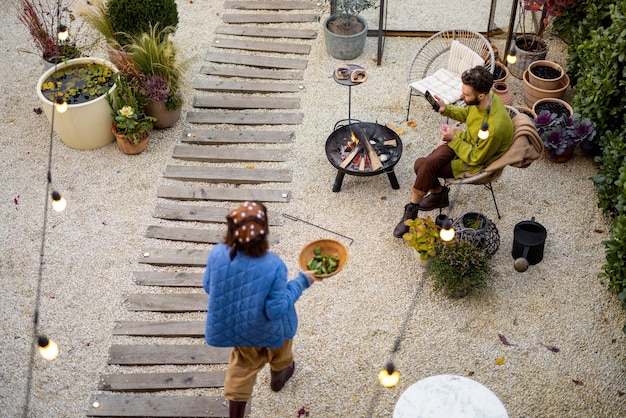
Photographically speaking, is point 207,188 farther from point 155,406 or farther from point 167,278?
point 155,406

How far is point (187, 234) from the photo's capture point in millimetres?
5855

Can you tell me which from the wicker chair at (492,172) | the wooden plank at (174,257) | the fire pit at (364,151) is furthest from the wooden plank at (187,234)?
the wicker chair at (492,172)

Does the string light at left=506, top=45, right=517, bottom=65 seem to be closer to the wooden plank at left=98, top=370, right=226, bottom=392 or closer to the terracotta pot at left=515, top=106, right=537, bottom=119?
the terracotta pot at left=515, top=106, right=537, bottom=119

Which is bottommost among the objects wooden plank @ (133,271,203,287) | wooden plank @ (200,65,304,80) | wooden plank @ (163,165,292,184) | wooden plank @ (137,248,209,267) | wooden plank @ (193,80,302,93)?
wooden plank @ (133,271,203,287)

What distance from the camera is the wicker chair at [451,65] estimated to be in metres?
6.36

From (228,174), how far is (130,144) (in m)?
1.01

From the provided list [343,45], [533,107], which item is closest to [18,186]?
[343,45]

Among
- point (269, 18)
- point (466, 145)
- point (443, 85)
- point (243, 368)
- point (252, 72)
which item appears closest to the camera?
point (243, 368)

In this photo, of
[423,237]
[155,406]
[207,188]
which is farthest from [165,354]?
[423,237]

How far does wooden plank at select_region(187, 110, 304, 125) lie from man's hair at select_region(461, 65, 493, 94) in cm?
233

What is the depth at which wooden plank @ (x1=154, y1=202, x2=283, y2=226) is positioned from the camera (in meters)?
5.96

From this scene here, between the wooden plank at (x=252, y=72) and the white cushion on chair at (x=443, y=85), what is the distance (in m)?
1.52

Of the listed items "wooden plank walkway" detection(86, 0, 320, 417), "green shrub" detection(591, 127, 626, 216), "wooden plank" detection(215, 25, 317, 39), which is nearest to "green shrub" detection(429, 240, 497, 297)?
"green shrub" detection(591, 127, 626, 216)

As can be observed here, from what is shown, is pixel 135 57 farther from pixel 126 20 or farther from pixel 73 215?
pixel 73 215
